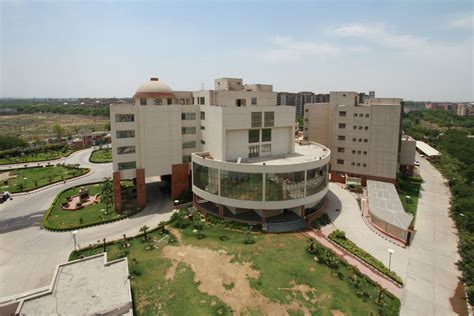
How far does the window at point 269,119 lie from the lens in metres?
40.8

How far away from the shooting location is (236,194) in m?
35.4

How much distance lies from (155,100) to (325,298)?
3636 cm

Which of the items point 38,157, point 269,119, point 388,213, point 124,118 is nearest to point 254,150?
point 269,119

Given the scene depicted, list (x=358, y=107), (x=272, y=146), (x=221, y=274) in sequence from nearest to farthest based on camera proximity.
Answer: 1. (x=221, y=274)
2. (x=272, y=146)
3. (x=358, y=107)

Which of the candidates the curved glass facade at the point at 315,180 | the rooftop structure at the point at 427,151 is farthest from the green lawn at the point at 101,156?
the rooftop structure at the point at 427,151

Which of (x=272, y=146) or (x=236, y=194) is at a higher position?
(x=272, y=146)

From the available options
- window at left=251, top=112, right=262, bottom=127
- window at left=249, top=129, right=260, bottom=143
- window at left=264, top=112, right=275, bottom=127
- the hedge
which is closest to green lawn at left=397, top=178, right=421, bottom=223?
the hedge

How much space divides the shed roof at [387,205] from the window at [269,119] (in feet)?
61.9

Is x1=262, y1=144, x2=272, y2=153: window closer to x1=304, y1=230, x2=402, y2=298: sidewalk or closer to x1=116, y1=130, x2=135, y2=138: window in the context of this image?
x1=304, y1=230, x2=402, y2=298: sidewalk

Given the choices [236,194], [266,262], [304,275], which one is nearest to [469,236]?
[304,275]

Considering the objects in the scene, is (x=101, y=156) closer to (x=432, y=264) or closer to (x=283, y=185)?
(x=283, y=185)

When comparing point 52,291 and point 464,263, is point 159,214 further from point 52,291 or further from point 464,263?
point 464,263

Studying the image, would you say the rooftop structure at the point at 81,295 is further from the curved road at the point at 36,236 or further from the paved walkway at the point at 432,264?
the paved walkway at the point at 432,264

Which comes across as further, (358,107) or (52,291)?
(358,107)
